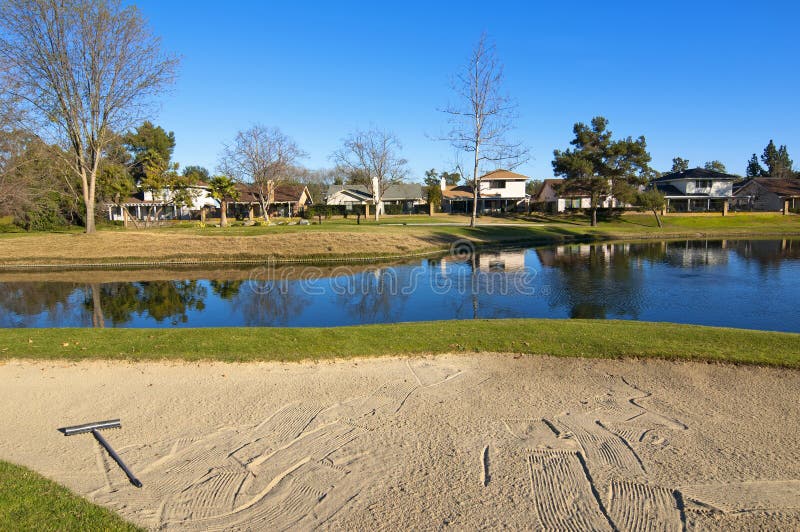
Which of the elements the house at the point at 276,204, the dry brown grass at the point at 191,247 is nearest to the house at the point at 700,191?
the house at the point at 276,204

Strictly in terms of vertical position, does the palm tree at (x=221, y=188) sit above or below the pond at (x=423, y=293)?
above

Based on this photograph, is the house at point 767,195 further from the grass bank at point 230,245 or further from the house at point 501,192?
the grass bank at point 230,245

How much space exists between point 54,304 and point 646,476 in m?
20.3

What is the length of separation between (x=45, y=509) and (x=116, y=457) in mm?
1126

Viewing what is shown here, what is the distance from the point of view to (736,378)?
8219 mm

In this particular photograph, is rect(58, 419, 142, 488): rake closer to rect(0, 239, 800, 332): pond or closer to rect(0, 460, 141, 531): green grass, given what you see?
rect(0, 460, 141, 531): green grass

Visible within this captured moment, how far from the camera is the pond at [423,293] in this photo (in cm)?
1545

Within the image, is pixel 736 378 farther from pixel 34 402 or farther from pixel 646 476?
pixel 34 402

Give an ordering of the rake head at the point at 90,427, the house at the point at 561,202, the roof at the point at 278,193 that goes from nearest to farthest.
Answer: the rake head at the point at 90,427
the house at the point at 561,202
the roof at the point at 278,193

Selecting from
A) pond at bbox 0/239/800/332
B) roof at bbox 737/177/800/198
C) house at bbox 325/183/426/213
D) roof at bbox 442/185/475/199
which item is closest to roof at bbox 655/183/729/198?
roof at bbox 737/177/800/198

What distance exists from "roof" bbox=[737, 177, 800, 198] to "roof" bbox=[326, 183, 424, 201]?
47591 mm

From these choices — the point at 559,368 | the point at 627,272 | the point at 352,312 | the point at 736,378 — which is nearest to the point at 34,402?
the point at 559,368

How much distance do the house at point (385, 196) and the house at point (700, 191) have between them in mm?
35102

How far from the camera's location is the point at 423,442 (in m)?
6.22
